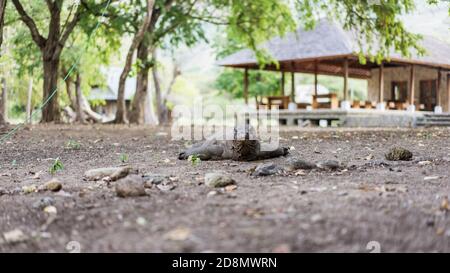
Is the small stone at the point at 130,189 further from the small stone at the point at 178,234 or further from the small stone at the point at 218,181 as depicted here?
the small stone at the point at 178,234

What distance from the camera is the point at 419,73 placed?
A: 28.8 metres

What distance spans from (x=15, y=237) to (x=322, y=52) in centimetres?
2112

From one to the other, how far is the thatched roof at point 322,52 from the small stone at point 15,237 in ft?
61.4

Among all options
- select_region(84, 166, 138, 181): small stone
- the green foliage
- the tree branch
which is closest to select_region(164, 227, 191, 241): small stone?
select_region(84, 166, 138, 181): small stone

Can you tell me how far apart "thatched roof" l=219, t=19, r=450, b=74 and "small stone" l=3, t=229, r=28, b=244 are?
18717 mm

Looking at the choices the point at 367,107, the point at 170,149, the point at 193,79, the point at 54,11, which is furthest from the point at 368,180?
the point at 193,79

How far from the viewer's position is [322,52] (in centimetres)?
2297

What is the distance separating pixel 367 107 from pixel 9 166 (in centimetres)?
1903

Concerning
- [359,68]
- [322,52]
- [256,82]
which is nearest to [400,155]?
[322,52]

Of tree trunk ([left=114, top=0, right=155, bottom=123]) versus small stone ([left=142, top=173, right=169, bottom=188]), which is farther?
tree trunk ([left=114, top=0, right=155, bottom=123])

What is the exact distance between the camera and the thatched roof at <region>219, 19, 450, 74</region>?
75.0 feet

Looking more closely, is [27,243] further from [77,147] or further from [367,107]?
[367,107]

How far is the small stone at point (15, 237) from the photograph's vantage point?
119 inches

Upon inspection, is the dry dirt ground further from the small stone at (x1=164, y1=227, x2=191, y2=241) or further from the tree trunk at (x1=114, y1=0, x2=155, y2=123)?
the tree trunk at (x1=114, y1=0, x2=155, y2=123)
